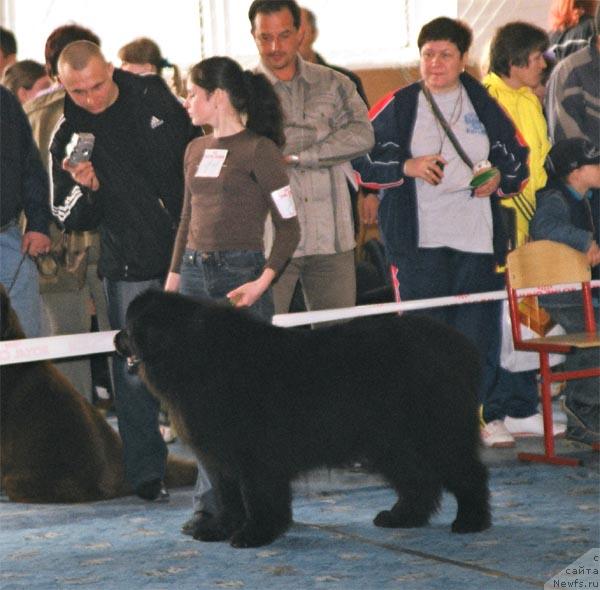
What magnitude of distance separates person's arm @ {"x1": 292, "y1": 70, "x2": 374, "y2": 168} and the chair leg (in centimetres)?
127

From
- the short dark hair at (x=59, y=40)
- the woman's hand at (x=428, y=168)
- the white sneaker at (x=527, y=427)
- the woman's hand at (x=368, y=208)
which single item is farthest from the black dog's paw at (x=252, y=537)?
the woman's hand at (x=368, y=208)

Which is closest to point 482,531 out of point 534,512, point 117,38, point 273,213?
point 534,512

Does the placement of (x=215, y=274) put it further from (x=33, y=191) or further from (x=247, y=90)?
(x=33, y=191)

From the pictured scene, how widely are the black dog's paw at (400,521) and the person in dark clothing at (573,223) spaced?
5.75ft

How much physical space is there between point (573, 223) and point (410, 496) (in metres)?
2.29

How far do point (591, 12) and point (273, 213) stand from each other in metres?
3.65

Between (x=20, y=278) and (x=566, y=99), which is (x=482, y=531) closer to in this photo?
(x=20, y=278)

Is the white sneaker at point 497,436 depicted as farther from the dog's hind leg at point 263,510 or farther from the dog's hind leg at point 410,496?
the dog's hind leg at point 263,510

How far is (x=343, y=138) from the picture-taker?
5.47 m

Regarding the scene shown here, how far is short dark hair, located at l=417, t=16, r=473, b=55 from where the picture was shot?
5664 millimetres

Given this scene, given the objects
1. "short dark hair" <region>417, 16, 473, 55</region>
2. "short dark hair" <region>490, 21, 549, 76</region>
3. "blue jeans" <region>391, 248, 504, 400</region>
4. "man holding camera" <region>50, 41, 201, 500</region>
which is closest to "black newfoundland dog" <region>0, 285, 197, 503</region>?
"man holding camera" <region>50, 41, 201, 500</region>

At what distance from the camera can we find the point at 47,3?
317 inches

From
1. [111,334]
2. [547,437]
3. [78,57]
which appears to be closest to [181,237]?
[111,334]

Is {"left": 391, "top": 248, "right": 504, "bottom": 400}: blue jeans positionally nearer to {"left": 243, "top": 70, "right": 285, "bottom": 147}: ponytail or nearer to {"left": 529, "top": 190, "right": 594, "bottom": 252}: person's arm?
{"left": 529, "top": 190, "right": 594, "bottom": 252}: person's arm
